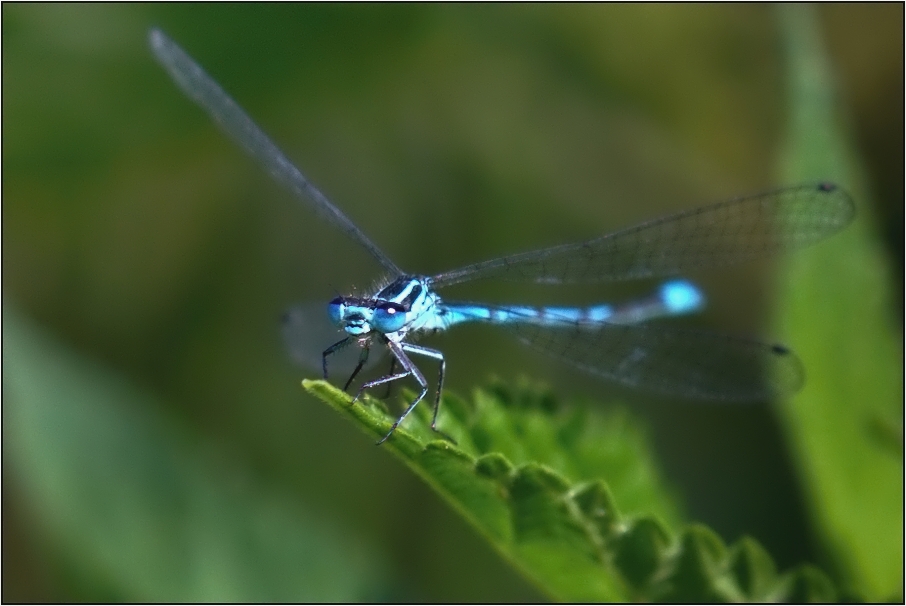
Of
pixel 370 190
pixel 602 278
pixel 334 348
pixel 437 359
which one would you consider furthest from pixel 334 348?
pixel 370 190

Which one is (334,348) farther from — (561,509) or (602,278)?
(561,509)

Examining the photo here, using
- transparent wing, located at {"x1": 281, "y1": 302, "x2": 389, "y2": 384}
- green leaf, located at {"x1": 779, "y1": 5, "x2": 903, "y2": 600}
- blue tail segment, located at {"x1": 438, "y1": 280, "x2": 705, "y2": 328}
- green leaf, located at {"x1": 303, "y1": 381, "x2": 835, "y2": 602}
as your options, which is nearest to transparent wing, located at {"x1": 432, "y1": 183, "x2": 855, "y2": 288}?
blue tail segment, located at {"x1": 438, "y1": 280, "x2": 705, "y2": 328}

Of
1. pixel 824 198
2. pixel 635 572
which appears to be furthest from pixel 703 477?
pixel 635 572

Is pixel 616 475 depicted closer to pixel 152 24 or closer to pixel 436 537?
pixel 436 537

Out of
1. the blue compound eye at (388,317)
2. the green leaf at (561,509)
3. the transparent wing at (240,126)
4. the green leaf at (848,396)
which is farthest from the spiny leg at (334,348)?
the green leaf at (848,396)

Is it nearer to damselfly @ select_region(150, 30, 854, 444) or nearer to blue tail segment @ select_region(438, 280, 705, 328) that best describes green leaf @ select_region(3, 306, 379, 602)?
damselfly @ select_region(150, 30, 854, 444)
